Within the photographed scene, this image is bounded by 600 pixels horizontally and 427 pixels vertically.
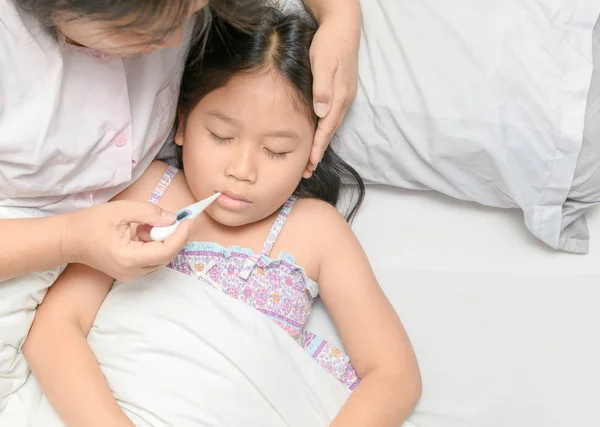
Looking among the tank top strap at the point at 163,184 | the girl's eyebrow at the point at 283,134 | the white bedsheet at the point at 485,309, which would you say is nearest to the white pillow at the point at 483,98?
the white bedsheet at the point at 485,309

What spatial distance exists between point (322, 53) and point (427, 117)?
0.22m

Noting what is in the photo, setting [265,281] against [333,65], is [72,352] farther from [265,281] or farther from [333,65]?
[333,65]

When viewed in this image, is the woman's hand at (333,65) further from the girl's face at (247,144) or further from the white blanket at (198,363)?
the white blanket at (198,363)

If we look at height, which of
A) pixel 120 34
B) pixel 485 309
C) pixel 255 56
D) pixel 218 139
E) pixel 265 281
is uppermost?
pixel 120 34

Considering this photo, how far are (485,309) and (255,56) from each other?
568 mm

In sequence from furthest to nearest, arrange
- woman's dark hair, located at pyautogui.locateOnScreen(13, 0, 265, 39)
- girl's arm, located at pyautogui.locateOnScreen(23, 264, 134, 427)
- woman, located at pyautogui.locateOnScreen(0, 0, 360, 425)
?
1. girl's arm, located at pyautogui.locateOnScreen(23, 264, 134, 427)
2. woman, located at pyautogui.locateOnScreen(0, 0, 360, 425)
3. woman's dark hair, located at pyautogui.locateOnScreen(13, 0, 265, 39)

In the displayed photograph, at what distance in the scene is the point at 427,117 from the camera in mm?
1218

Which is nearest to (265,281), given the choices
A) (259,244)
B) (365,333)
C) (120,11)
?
(259,244)

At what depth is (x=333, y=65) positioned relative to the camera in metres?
1.12

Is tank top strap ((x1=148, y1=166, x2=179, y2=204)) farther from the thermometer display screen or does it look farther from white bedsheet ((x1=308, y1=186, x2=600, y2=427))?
white bedsheet ((x1=308, y1=186, x2=600, y2=427))

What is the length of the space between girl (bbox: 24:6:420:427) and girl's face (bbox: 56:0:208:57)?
24 cm

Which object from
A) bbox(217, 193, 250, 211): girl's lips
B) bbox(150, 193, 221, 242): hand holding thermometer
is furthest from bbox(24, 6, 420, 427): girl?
bbox(150, 193, 221, 242): hand holding thermometer

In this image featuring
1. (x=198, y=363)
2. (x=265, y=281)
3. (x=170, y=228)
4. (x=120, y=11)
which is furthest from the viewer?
(x=265, y=281)

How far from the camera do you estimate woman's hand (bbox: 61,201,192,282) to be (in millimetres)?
945
